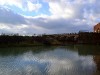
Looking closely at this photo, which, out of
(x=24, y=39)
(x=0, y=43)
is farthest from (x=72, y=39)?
(x=0, y=43)

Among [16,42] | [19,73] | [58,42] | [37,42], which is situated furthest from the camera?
[58,42]

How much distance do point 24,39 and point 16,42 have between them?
4.26m

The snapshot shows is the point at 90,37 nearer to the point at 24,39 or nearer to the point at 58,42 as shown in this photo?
the point at 58,42

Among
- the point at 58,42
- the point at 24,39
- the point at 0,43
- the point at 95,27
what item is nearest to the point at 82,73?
the point at 0,43

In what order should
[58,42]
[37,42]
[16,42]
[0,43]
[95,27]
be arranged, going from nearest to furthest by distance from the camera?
[0,43], [16,42], [37,42], [58,42], [95,27]

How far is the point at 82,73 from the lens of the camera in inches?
790

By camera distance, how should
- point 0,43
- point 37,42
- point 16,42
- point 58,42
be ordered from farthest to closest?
point 58,42
point 37,42
point 16,42
point 0,43

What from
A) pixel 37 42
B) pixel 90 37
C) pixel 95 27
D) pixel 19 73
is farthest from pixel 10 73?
pixel 95 27

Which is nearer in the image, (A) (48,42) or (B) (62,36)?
(A) (48,42)

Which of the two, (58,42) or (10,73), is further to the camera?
(58,42)

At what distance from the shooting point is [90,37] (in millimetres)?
70875

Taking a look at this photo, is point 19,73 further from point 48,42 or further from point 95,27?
point 95,27

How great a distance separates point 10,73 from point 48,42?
49835 mm

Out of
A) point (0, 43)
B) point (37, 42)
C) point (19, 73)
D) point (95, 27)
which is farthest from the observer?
point (95, 27)
